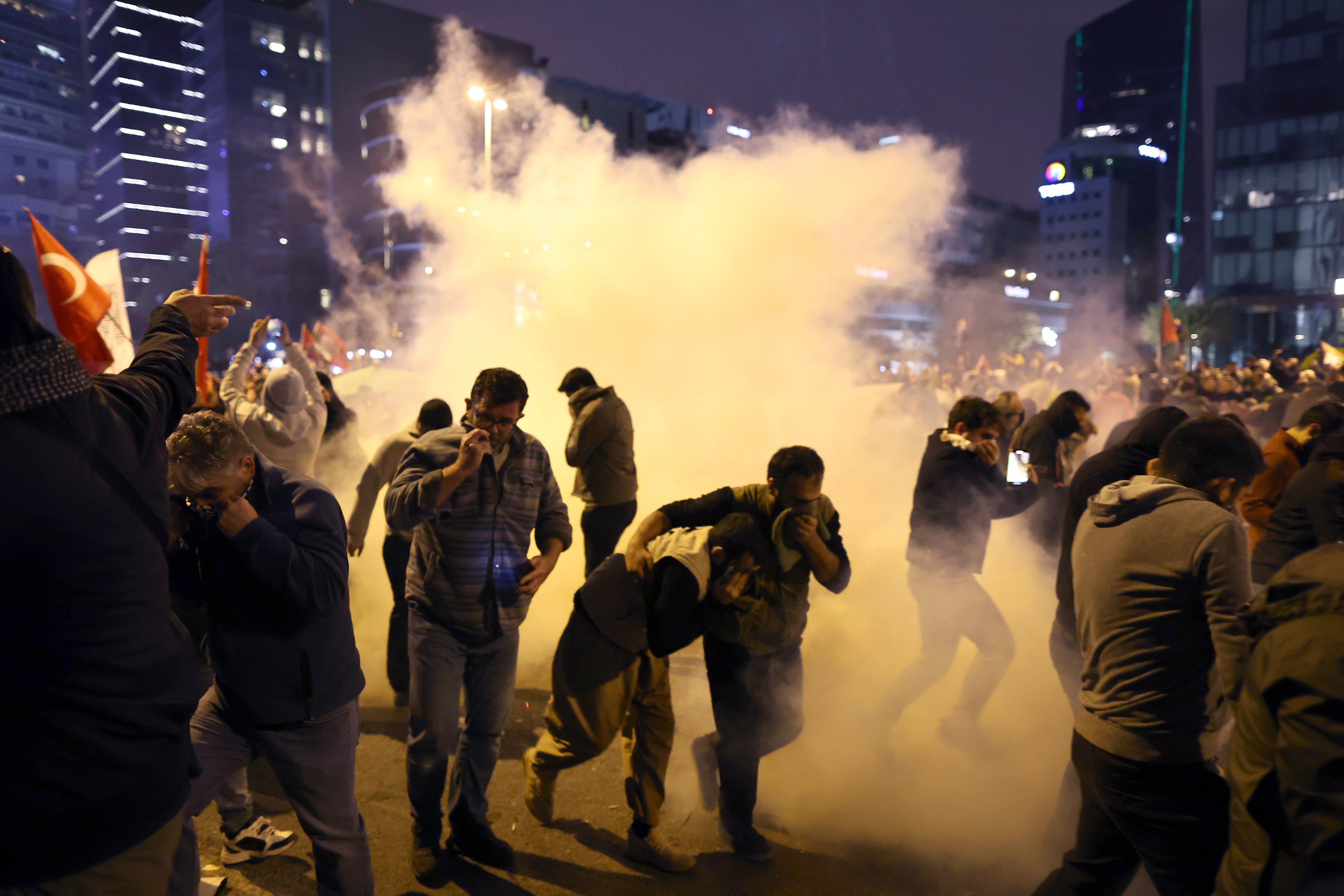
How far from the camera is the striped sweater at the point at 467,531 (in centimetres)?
305

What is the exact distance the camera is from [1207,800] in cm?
216

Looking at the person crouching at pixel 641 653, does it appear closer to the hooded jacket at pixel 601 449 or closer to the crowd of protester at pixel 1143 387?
the hooded jacket at pixel 601 449

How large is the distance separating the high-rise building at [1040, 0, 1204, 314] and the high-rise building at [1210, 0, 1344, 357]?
137ft

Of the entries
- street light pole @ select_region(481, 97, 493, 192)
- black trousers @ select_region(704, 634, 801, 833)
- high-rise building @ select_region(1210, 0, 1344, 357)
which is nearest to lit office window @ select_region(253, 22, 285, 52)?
street light pole @ select_region(481, 97, 493, 192)

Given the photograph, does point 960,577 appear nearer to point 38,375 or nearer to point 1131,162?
point 38,375

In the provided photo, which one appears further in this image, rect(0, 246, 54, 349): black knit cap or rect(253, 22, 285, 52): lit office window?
rect(253, 22, 285, 52): lit office window

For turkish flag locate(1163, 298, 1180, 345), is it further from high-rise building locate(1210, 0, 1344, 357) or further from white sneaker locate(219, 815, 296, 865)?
high-rise building locate(1210, 0, 1344, 357)

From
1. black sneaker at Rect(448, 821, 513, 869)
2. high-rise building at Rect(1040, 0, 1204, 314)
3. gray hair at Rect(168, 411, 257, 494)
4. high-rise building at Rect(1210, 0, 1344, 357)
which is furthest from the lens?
high-rise building at Rect(1040, 0, 1204, 314)

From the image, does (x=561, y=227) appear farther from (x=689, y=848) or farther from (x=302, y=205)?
(x=302, y=205)

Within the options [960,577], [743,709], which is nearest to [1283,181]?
[960,577]

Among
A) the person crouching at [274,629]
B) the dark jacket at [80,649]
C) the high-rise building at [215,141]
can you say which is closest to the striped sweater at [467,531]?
the person crouching at [274,629]

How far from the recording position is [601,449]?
17.7 feet

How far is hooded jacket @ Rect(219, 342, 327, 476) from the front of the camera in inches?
199

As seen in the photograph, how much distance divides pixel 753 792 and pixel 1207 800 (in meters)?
1.64
